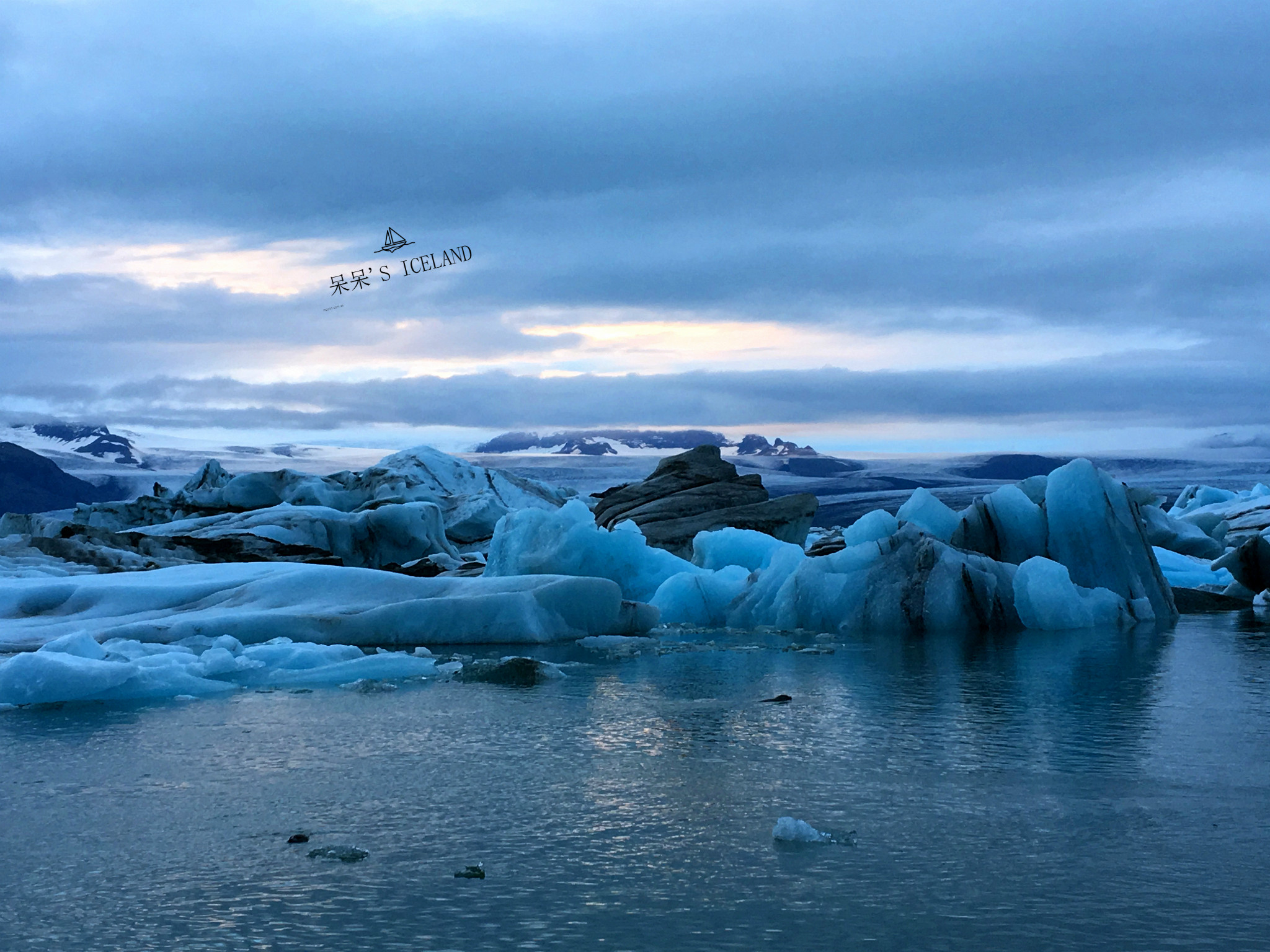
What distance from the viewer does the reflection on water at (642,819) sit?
4750 millimetres

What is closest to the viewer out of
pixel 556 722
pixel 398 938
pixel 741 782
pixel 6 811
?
pixel 398 938

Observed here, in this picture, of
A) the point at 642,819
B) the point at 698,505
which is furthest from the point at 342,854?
the point at 698,505

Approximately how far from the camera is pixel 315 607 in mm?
15523

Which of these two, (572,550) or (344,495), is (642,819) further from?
(344,495)

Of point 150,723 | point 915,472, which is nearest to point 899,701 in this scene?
point 150,723

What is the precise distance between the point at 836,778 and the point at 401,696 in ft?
16.5

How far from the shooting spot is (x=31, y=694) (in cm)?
1048

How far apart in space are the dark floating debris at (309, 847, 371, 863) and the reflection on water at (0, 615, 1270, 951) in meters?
0.06

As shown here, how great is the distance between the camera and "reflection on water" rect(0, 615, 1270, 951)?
4.75m

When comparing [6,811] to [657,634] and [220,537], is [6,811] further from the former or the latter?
[220,537]

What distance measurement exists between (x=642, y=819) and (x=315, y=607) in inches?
395

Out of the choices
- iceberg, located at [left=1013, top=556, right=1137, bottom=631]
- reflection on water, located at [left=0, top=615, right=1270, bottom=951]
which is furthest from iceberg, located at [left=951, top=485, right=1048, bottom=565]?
reflection on water, located at [left=0, top=615, right=1270, bottom=951]

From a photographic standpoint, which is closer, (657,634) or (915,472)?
(657,634)

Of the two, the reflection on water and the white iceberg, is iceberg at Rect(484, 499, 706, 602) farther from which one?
the white iceberg
